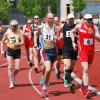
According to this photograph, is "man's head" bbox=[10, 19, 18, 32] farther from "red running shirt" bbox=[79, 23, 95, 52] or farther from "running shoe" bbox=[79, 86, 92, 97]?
"running shoe" bbox=[79, 86, 92, 97]

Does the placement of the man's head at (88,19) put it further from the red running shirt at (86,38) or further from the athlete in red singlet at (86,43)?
the red running shirt at (86,38)

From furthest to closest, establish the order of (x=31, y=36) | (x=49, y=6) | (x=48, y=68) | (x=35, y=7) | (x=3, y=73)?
(x=49, y=6) < (x=35, y=7) < (x=31, y=36) < (x=3, y=73) < (x=48, y=68)

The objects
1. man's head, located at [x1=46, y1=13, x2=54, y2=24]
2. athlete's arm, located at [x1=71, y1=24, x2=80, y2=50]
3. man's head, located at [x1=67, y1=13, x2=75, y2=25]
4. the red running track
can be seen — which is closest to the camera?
man's head, located at [x1=46, y1=13, x2=54, y2=24]

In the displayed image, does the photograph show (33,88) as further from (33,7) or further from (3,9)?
(33,7)

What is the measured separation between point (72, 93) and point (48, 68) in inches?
44.4

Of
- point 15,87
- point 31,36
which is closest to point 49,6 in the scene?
point 31,36

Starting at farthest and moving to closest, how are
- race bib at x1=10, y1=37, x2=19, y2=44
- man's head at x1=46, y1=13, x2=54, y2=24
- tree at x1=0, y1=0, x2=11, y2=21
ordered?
tree at x1=0, y1=0, x2=11, y2=21 < race bib at x1=10, y1=37, x2=19, y2=44 < man's head at x1=46, y1=13, x2=54, y2=24

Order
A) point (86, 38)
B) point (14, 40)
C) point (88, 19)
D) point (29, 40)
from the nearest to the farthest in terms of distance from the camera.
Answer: point (88, 19)
point (86, 38)
point (14, 40)
point (29, 40)

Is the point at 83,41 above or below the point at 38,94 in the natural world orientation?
above

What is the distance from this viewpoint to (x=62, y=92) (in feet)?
40.6

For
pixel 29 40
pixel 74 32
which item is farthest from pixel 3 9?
pixel 74 32

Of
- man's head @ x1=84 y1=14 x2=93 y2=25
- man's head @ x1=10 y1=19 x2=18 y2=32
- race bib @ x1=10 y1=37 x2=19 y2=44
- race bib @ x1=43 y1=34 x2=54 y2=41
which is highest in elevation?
man's head @ x1=84 y1=14 x2=93 y2=25

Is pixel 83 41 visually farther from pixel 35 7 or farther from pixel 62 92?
pixel 35 7

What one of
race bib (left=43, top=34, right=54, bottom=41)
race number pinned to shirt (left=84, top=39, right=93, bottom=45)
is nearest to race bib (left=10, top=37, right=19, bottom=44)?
race bib (left=43, top=34, right=54, bottom=41)
